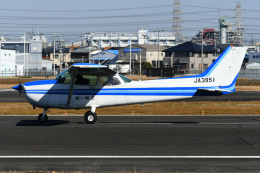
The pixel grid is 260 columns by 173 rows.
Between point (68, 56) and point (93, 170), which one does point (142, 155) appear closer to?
point (93, 170)

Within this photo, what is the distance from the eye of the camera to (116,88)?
47.6 ft

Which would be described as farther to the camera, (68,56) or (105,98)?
(68,56)

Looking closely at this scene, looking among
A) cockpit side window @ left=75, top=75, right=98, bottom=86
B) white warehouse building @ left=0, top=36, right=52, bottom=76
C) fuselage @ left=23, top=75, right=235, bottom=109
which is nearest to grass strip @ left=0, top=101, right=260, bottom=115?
fuselage @ left=23, top=75, right=235, bottom=109

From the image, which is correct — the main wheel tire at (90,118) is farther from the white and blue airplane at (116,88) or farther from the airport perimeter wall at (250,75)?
the airport perimeter wall at (250,75)

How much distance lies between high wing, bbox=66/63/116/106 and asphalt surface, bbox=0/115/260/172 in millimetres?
1855

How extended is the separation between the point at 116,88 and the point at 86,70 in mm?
1654

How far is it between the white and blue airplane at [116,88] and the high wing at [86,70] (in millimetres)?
44

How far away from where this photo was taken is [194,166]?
773 centimetres

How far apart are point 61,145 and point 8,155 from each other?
5.44ft

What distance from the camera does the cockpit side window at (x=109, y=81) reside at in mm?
14445

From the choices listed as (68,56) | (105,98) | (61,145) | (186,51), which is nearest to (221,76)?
(105,98)

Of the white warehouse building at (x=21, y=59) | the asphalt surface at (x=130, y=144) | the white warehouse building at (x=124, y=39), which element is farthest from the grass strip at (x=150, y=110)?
the white warehouse building at (x=124, y=39)

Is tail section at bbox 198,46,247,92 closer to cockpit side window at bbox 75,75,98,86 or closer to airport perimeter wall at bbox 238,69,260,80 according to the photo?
cockpit side window at bbox 75,75,98,86

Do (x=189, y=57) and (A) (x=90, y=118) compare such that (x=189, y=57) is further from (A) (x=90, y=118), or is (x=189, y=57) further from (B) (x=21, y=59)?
(A) (x=90, y=118)
